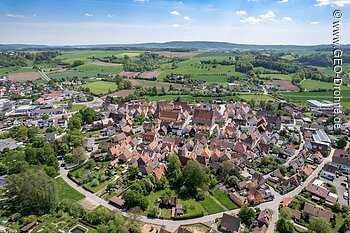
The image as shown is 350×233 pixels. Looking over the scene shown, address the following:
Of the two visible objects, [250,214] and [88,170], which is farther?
[88,170]

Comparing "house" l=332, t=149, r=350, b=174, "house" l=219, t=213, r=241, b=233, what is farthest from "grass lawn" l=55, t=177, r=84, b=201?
"house" l=332, t=149, r=350, b=174

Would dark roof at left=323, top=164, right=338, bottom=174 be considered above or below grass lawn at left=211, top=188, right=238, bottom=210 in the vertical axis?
above

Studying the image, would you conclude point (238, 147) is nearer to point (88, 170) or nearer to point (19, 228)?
point (88, 170)

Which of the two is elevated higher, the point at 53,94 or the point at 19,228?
the point at 53,94

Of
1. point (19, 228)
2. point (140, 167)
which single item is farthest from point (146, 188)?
point (19, 228)

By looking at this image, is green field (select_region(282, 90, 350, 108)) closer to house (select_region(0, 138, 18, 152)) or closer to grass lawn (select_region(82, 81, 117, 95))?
grass lawn (select_region(82, 81, 117, 95))
